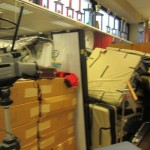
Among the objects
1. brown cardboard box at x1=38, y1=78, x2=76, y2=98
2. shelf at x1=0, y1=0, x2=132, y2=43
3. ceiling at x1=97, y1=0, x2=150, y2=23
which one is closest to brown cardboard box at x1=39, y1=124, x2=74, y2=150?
brown cardboard box at x1=38, y1=78, x2=76, y2=98

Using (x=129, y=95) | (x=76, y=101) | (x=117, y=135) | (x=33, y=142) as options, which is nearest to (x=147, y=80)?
(x=129, y=95)

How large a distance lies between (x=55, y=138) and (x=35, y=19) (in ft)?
3.52

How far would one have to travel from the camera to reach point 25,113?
1.54 metres

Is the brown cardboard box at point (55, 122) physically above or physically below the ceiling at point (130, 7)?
below

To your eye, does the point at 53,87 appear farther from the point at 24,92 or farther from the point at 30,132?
the point at 30,132

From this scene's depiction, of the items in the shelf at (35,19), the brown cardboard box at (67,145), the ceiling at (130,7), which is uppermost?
the ceiling at (130,7)

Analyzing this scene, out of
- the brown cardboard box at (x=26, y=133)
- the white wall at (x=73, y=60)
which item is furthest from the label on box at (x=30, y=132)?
the white wall at (x=73, y=60)

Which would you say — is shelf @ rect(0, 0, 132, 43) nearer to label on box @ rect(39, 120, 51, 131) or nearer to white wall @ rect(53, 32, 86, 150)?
white wall @ rect(53, 32, 86, 150)

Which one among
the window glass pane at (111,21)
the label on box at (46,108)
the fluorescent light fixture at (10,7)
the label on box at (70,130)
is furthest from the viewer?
the window glass pane at (111,21)

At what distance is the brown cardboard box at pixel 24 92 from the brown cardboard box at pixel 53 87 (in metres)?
0.08

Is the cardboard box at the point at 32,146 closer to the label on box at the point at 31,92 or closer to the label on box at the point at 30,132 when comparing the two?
the label on box at the point at 30,132

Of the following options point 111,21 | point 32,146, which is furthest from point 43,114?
point 111,21

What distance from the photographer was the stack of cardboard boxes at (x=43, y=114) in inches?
58.9

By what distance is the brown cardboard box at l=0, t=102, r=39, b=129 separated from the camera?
1.44m
